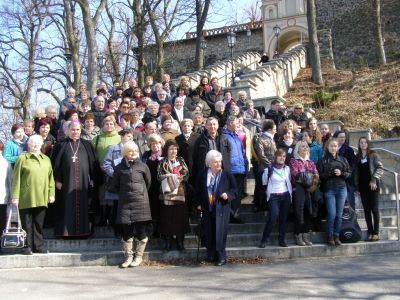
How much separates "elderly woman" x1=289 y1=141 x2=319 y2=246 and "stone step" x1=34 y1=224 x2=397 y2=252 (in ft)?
0.77

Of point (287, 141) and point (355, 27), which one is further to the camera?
point (355, 27)

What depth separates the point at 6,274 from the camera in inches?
264

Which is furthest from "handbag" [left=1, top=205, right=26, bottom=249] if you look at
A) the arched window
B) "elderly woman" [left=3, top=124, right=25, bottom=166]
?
the arched window

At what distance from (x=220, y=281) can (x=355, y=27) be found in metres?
26.9

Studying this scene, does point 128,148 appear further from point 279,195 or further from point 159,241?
point 279,195

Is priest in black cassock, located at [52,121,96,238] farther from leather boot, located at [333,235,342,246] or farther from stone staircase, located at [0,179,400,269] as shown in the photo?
leather boot, located at [333,235,342,246]

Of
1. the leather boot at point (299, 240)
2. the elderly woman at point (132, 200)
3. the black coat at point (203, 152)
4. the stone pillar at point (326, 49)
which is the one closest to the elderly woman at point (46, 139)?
the elderly woman at point (132, 200)

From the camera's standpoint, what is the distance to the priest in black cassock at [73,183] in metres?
7.55

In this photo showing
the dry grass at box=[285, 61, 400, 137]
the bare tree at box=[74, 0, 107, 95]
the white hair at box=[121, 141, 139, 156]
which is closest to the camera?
the white hair at box=[121, 141, 139, 156]

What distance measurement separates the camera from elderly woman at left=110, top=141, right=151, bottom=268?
276 inches

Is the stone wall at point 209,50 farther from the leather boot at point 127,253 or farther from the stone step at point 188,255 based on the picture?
the leather boot at point 127,253

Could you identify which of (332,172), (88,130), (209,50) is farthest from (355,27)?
(88,130)

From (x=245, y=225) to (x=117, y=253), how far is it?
215 centimetres

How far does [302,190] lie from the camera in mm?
7781
